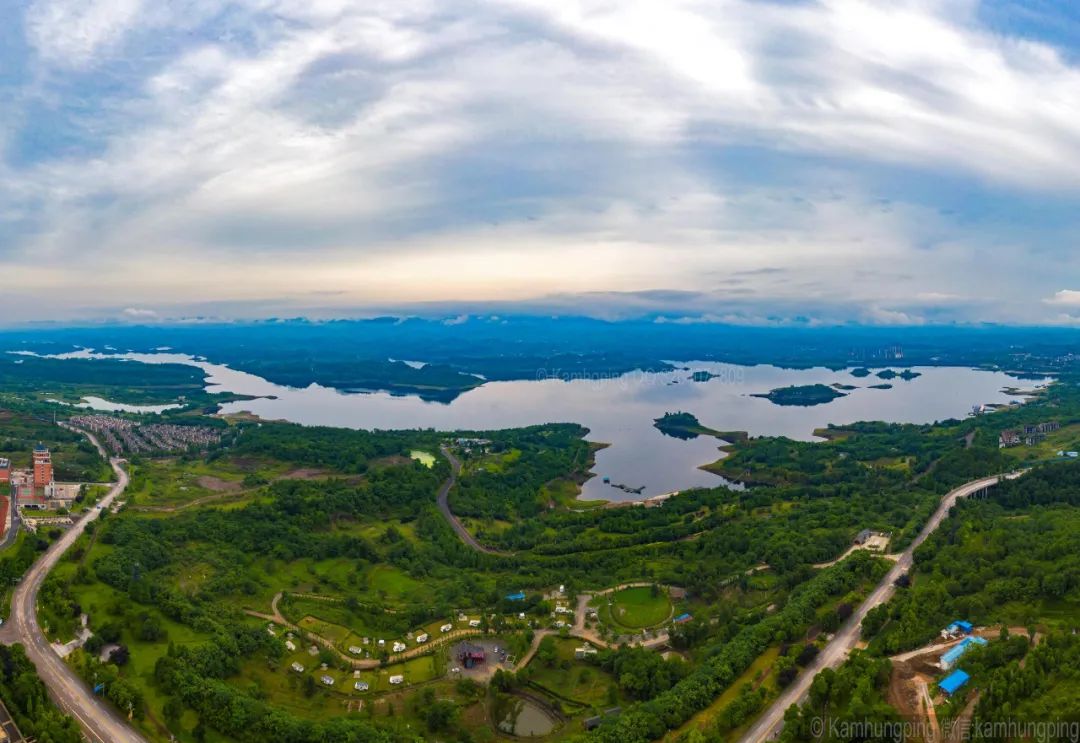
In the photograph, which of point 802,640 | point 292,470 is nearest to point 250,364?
point 292,470

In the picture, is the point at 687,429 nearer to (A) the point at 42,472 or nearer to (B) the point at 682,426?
(B) the point at 682,426

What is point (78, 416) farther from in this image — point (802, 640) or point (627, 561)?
point (802, 640)

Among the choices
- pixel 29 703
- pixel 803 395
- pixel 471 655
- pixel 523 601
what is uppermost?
pixel 803 395

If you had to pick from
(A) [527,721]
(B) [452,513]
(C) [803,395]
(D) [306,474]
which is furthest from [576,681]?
(C) [803,395]

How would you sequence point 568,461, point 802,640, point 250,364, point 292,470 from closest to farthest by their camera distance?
point 802,640 < point 292,470 < point 568,461 < point 250,364

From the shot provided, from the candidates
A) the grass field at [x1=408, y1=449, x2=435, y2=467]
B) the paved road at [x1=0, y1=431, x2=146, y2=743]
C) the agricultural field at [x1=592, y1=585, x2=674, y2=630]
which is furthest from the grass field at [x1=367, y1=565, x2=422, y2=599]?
the grass field at [x1=408, y1=449, x2=435, y2=467]

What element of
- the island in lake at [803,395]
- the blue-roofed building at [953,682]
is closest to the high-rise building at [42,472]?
the blue-roofed building at [953,682]
